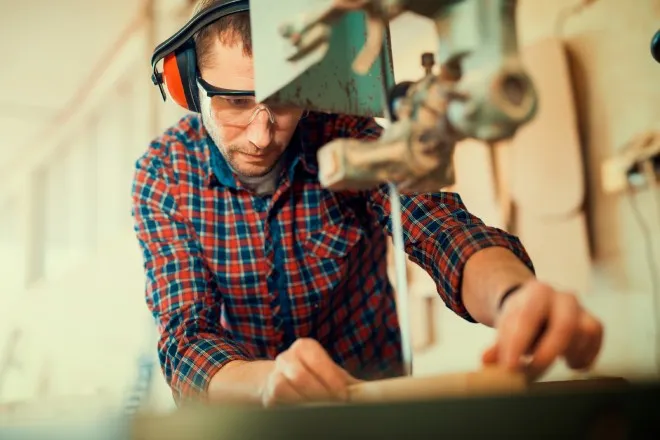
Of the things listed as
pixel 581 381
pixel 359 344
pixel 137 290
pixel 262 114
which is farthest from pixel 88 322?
pixel 581 381

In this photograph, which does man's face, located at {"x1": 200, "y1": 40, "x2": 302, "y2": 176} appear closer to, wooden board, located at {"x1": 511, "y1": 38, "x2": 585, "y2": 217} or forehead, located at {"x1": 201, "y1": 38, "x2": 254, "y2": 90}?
forehead, located at {"x1": 201, "y1": 38, "x2": 254, "y2": 90}

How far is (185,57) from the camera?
1.11 m

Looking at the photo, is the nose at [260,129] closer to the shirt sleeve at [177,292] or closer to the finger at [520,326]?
the shirt sleeve at [177,292]

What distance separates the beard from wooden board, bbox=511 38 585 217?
90 centimetres

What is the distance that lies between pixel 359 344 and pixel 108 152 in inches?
136

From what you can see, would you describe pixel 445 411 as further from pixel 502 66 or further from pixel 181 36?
pixel 181 36

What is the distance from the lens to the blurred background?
5.54 ft

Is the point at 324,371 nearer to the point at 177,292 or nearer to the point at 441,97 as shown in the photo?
the point at 441,97

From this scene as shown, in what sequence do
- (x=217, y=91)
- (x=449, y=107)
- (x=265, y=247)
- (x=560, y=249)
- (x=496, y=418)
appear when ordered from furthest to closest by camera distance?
(x=560, y=249) → (x=265, y=247) → (x=217, y=91) → (x=449, y=107) → (x=496, y=418)

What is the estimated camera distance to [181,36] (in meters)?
1.07

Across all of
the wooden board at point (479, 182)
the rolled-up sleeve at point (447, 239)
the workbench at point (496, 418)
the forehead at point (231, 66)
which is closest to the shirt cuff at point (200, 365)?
the rolled-up sleeve at point (447, 239)

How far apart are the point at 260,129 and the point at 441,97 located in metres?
0.60

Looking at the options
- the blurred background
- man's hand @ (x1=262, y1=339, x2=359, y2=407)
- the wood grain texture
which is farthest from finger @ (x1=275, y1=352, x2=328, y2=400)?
the blurred background

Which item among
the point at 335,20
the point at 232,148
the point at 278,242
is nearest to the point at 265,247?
the point at 278,242
